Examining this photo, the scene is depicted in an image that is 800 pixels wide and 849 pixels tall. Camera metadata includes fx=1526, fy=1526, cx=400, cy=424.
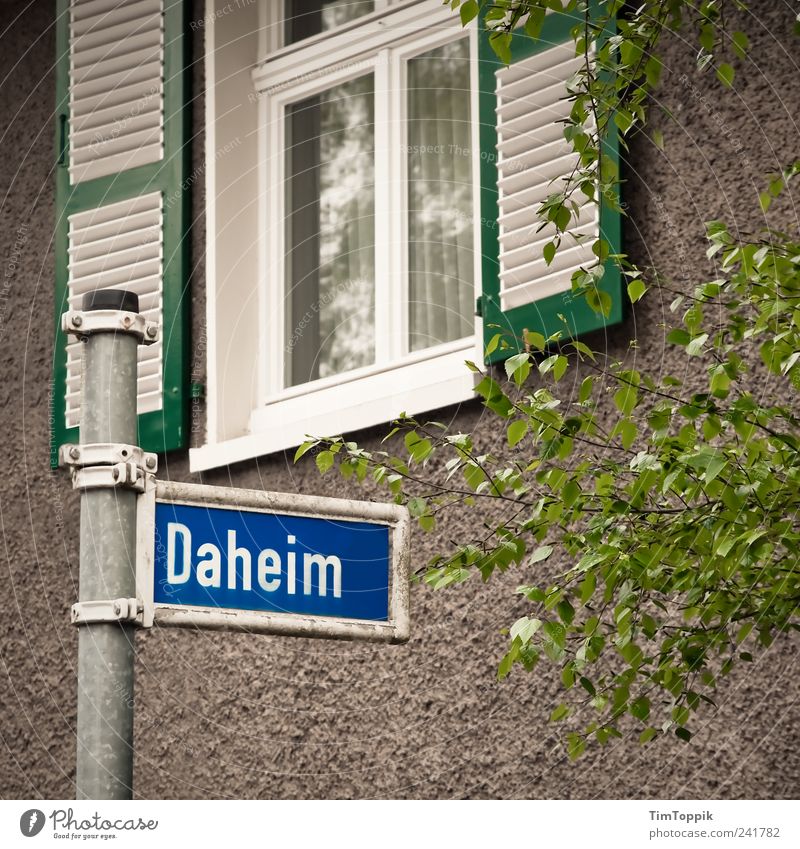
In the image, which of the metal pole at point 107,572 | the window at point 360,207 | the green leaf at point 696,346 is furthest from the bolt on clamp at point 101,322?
the window at point 360,207

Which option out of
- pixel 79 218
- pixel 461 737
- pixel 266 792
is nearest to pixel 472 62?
pixel 79 218

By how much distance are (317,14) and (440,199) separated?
1.00m

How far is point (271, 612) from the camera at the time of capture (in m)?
2.56

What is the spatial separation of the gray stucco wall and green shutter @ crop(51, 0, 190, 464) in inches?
4.0

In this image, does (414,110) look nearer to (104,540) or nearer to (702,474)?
(702,474)

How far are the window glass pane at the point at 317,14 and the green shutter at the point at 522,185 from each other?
0.84 m

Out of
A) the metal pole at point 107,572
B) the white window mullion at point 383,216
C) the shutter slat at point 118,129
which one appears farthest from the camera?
the shutter slat at point 118,129

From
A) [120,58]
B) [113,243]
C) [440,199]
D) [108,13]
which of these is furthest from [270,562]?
[108,13]

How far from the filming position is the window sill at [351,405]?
15.2 feet

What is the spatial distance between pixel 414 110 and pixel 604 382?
4.56 ft

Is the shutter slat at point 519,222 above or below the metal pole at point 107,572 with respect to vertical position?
above
